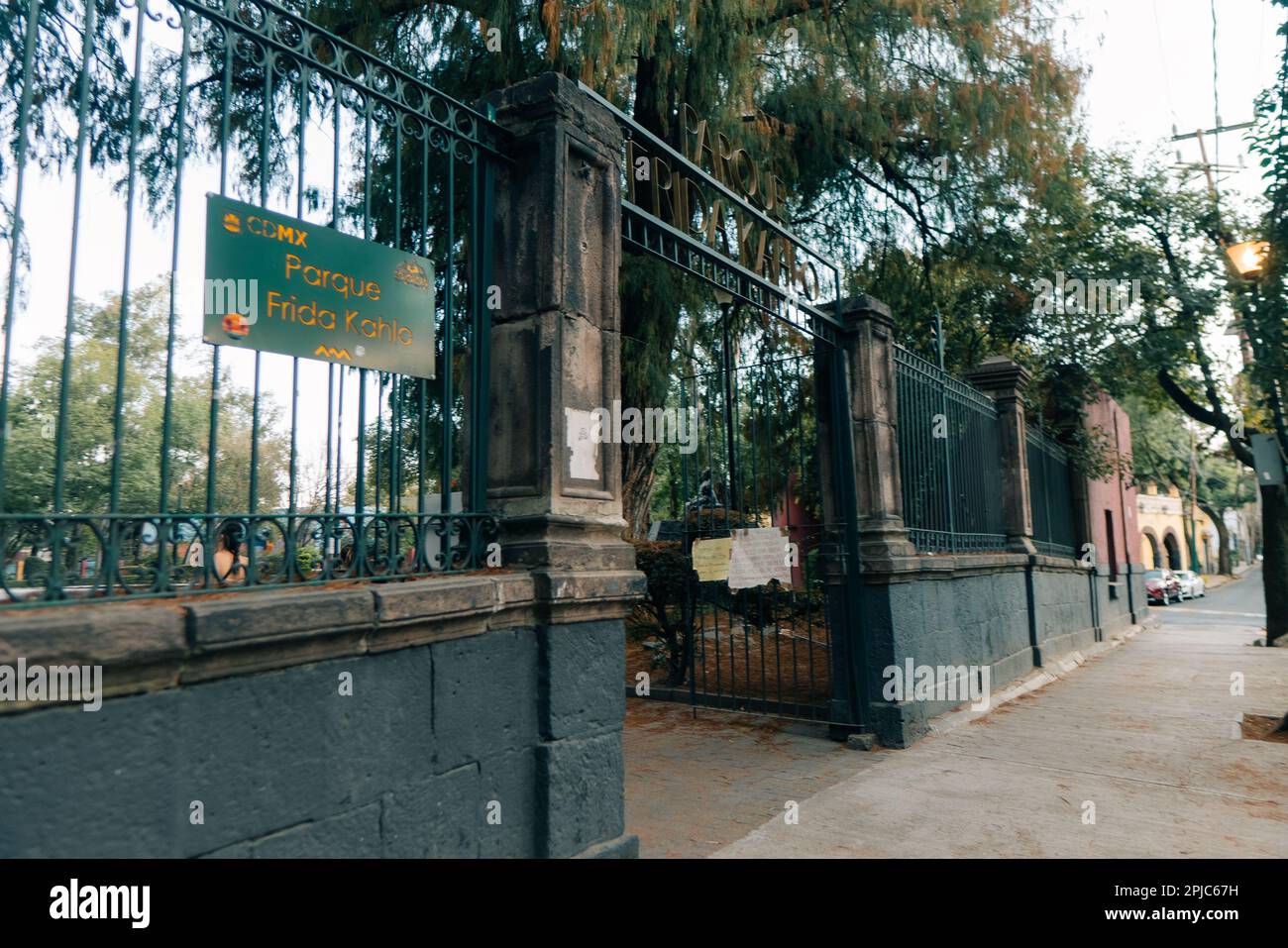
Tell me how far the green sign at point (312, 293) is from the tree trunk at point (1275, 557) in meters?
15.2

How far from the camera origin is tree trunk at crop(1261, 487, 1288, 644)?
1393 centimetres

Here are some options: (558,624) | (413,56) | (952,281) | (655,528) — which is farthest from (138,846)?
(952,281)

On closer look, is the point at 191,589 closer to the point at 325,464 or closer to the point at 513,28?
the point at 325,464

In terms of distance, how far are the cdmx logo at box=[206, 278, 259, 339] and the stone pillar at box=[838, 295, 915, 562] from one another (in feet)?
17.3

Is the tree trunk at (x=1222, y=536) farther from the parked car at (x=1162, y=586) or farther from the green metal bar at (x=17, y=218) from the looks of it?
the green metal bar at (x=17, y=218)

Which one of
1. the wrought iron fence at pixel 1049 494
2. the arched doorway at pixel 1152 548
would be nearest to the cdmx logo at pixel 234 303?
the wrought iron fence at pixel 1049 494

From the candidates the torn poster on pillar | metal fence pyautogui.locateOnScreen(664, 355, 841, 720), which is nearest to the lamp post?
metal fence pyautogui.locateOnScreen(664, 355, 841, 720)

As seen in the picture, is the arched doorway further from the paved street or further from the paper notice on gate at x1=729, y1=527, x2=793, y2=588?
the paper notice on gate at x1=729, y1=527, x2=793, y2=588

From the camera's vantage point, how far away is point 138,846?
221 cm

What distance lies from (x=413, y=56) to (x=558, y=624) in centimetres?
748

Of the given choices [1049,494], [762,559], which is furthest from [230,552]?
[1049,494]

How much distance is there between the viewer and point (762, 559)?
23.6 ft

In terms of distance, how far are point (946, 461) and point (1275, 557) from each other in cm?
928

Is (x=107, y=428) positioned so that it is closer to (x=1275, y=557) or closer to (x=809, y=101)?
(x=809, y=101)
